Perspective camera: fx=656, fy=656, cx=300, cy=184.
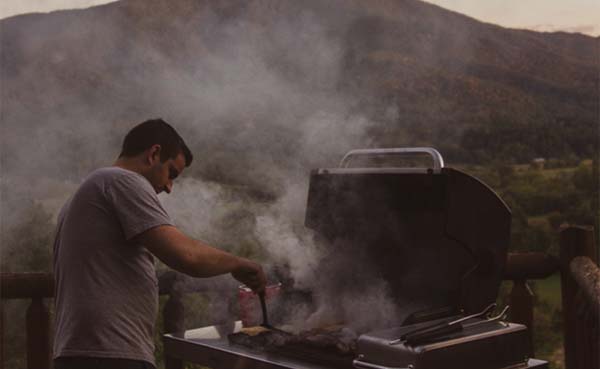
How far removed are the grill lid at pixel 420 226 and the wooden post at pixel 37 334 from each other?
4.48 ft

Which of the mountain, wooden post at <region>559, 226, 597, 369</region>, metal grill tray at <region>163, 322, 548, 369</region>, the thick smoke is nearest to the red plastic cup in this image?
metal grill tray at <region>163, 322, 548, 369</region>

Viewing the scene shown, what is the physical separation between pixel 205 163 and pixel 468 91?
3913 millimetres

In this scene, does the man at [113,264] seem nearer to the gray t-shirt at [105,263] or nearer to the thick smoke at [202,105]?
the gray t-shirt at [105,263]

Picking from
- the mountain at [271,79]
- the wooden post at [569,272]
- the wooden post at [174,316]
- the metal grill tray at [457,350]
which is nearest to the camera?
the metal grill tray at [457,350]

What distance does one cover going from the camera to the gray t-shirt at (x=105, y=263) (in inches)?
82.1

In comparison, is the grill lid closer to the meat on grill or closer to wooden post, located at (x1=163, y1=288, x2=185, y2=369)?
the meat on grill

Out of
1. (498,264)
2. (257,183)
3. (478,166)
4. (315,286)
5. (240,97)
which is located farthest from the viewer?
(478,166)

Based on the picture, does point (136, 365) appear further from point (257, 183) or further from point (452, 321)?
point (257, 183)

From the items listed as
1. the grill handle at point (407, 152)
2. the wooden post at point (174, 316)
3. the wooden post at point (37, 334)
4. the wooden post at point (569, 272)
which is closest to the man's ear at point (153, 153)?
the grill handle at point (407, 152)

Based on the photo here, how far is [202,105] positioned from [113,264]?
5.42 metres

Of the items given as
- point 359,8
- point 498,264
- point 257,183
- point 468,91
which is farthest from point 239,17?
point 498,264

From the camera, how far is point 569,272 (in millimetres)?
3506

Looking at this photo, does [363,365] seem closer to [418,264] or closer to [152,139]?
[418,264]

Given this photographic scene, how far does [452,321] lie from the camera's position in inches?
81.5
